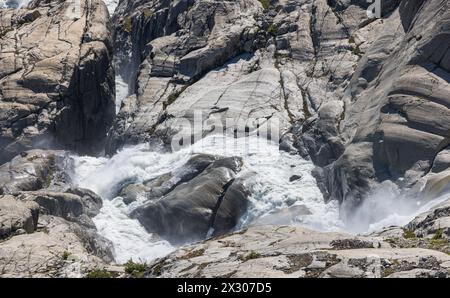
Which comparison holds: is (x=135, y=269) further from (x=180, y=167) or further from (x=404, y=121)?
(x=180, y=167)

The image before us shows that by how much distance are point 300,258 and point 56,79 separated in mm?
49189

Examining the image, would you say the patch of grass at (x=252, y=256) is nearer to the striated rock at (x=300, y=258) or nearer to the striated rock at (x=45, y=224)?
the striated rock at (x=300, y=258)

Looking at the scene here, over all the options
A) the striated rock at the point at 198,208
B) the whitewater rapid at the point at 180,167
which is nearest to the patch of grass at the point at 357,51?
the whitewater rapid at the point at 180,167

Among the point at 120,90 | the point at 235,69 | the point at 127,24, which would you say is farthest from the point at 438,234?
the point at 127,24

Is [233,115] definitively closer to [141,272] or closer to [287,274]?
[141,272]

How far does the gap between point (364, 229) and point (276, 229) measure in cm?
1400

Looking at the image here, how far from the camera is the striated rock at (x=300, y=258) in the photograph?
20.7m

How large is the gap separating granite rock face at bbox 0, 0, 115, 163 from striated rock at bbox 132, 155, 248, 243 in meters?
18.2

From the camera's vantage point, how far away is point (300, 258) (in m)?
22.4

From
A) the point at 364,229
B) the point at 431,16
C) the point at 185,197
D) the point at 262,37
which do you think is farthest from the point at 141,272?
the point at 262,37

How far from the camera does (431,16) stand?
159 ft

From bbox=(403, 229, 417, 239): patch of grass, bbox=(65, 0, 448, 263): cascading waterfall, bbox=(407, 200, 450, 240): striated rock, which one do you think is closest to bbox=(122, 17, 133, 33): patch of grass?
bbox=(65, 0, 448, 263): cascading waterfall

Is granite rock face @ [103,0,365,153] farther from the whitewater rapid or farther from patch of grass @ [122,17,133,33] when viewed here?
patch of grass @ [122,17,133,33]

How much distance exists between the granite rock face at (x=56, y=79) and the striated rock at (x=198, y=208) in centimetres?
1819
